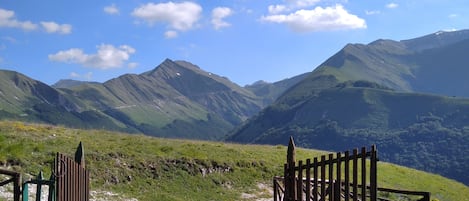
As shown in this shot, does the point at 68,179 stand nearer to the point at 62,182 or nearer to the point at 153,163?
the point at 62,182

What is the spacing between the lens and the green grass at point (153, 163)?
94.9 ft

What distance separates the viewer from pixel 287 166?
1238cm

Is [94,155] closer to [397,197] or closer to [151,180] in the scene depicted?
[151,180]

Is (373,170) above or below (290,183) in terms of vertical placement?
above

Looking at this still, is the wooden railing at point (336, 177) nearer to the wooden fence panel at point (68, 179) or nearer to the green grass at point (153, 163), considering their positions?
the wooden fence panel at point (68, 179)

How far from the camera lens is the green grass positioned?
28.9 m

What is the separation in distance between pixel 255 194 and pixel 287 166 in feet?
70.3

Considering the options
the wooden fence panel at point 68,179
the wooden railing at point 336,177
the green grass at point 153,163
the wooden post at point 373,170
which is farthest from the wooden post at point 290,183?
the green grass at point 153,163

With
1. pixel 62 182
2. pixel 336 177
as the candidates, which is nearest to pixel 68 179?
pixel 62 182

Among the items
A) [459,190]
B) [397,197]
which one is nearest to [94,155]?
[397,197]

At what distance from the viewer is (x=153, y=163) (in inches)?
1319

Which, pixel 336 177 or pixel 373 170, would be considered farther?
pixel 336 177

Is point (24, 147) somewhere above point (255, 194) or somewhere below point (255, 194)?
above

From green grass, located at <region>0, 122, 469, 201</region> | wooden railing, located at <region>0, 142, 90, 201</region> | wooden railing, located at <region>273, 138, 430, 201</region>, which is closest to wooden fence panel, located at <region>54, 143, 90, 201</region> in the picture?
wooden railing, located at <region>0, 142, 90, 201</region>
